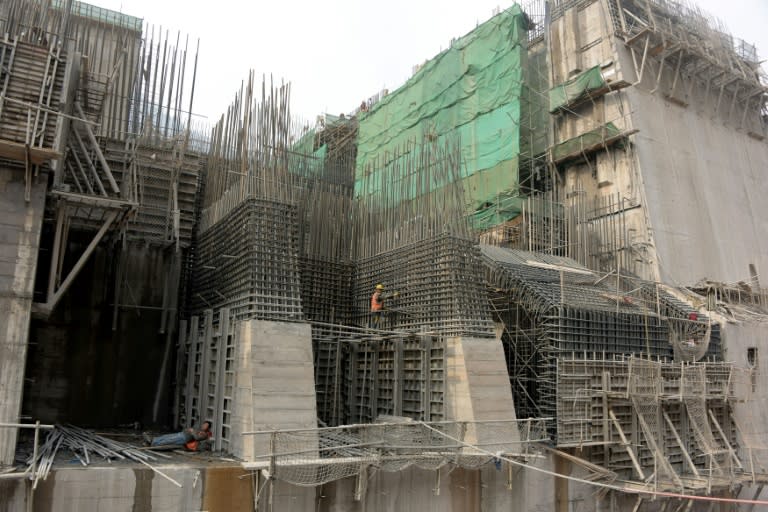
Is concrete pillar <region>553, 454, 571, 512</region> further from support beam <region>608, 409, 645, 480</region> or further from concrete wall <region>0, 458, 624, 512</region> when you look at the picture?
support beam <region>608, 409, 645, 480</region>

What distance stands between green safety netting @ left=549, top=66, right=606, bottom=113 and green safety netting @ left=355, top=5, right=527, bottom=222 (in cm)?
241

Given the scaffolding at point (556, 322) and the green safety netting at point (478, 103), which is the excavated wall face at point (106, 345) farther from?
the green safety netting at point (478, 103)

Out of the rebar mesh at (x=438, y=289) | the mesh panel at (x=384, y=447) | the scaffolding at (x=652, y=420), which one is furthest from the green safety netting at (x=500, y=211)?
the mesh panel at (x=384, y=447)

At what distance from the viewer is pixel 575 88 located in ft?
94.7

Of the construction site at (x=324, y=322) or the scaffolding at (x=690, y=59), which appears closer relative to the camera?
the construction site at (x=324, y=322)

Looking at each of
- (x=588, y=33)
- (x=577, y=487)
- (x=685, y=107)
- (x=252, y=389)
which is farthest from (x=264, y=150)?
Answer: (x=685, y=107)

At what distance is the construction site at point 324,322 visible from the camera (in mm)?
12305

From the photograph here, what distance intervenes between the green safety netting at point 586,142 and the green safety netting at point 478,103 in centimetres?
242

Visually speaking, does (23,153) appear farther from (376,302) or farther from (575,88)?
(575,88)

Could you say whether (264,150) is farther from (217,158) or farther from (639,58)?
(639,58)

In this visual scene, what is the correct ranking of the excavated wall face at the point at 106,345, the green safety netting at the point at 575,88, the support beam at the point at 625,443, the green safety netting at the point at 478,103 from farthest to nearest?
the green safety netting at the point at 478,103 < the green safety netting at the point at 575,88 < the excavated wall face at the point at 106,345 < the support beam at the point at 625,443

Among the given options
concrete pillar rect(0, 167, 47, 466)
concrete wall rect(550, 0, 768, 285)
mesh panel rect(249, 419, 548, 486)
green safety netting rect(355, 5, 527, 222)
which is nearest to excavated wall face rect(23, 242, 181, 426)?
concrete pillar rect(0, 167, 47, 466)

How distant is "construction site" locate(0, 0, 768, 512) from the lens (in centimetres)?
1230

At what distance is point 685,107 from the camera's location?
98.7 feet
